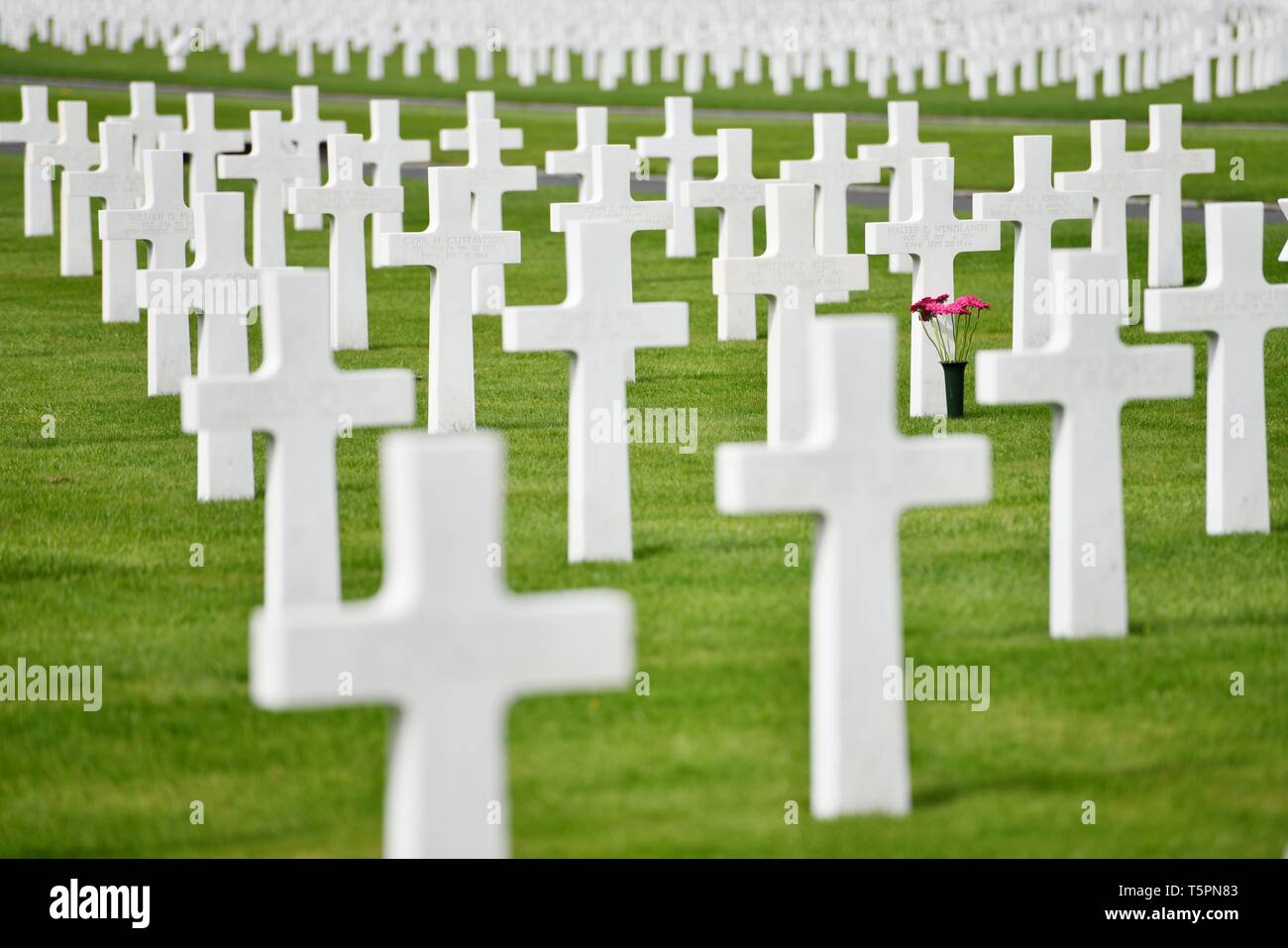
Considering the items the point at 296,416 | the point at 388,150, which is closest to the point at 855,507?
the point at 296,416

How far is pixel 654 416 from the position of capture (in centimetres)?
1262

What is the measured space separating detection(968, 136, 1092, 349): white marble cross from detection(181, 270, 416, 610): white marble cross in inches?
286

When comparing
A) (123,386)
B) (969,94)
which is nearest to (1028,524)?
(123,386)

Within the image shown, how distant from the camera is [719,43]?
45.6 metres

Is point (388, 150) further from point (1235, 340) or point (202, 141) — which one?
point (1235, 340)

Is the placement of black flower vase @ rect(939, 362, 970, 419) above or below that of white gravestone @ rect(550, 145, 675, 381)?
below

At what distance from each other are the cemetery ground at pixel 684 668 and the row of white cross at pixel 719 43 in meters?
28.6

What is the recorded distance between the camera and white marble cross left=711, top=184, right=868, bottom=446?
36.8ft

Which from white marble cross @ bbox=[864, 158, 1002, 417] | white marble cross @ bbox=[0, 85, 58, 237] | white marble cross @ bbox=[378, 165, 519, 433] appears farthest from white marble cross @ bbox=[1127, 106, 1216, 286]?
white marble cross @ bbox=[0, 85, 58, 237]

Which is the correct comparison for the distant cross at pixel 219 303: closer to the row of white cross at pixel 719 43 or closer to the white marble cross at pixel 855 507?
the white marble cross at pixel 855 507

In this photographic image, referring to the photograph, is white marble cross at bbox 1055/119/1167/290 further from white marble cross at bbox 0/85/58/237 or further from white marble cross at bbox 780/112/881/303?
white marble cross at bbox 0/85/58/237

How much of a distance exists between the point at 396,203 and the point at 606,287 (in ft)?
22.1

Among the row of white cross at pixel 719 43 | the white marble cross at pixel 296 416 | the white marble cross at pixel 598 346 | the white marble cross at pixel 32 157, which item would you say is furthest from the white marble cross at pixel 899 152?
the row of white cross at pixel 719 43
